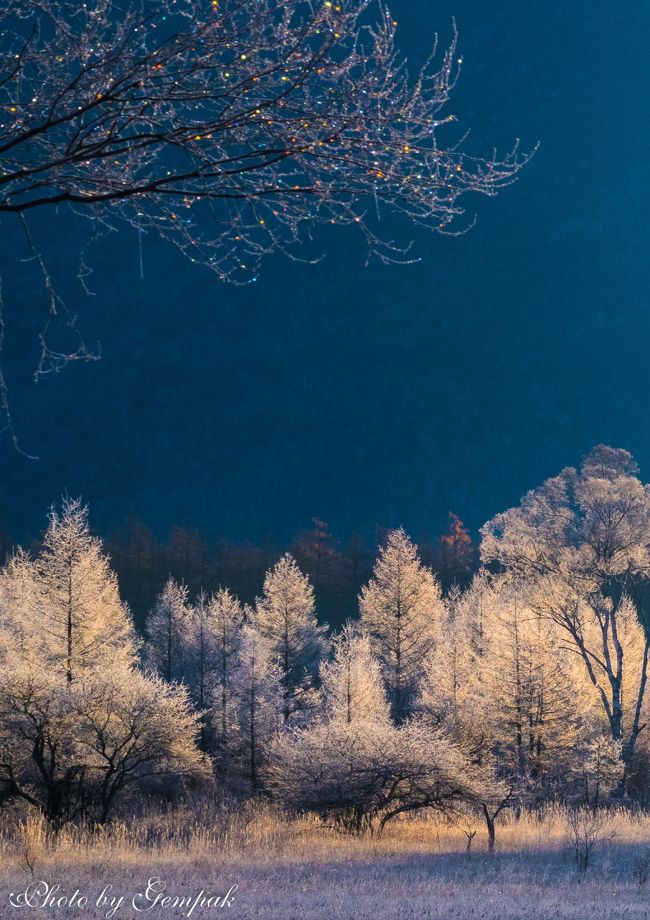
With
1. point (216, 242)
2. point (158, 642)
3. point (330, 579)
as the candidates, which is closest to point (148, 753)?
point (216, 242)

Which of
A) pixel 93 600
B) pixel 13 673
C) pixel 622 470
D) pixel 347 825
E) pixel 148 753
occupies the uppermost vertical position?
pixel 622 470

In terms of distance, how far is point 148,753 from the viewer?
1903 centimetres

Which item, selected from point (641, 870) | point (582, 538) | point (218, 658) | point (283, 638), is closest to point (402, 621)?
point (283, 638)

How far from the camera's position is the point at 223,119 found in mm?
3748

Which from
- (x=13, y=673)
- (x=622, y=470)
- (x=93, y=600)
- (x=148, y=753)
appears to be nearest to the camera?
(x=13, y=673)

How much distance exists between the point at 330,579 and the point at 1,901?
71.1 m

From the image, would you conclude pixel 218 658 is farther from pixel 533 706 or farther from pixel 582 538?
pixel 582 538

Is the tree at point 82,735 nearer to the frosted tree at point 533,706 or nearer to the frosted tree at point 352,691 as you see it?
the frosted tree at point 352,691

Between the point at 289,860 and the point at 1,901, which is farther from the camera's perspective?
the point at 289,860

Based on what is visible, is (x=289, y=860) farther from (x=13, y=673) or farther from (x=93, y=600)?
(x=93, y=600)

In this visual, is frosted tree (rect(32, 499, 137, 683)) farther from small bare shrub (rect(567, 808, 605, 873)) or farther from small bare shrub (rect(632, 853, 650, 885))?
small bare shrub (rect(632, 853, 650, 885))

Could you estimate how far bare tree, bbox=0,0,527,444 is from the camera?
3.56 metres

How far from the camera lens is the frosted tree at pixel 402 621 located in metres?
32.2

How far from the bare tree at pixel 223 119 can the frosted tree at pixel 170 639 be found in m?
34.3
